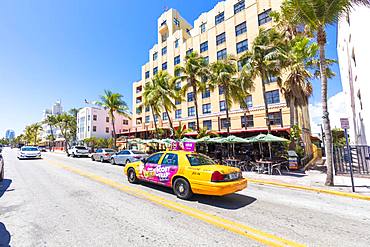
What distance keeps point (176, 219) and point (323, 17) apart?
34.5ft

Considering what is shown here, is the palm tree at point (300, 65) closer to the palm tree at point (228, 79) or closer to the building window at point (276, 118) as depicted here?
the palm tree at point (228, 79)

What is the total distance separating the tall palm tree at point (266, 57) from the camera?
49.2 ft

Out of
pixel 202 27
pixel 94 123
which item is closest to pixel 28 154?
pixel 94 123

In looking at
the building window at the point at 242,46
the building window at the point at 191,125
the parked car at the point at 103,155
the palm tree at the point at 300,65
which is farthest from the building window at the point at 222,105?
the parked car at the point at 103,155

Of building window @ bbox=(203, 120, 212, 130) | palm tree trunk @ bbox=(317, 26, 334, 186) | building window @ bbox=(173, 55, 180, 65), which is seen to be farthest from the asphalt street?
building window @ bbox=(173, 55, 180, 65)

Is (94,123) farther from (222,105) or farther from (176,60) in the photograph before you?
(222,105)

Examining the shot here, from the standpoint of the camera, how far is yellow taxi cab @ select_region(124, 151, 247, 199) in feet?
19.1

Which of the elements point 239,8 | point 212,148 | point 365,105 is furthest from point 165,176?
point 239,8

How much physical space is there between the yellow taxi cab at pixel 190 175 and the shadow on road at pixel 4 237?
14.0 ft

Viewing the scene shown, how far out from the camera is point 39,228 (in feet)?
14.0

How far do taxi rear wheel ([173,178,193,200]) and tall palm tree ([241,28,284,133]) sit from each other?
11459mm

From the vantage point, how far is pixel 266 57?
593 inches

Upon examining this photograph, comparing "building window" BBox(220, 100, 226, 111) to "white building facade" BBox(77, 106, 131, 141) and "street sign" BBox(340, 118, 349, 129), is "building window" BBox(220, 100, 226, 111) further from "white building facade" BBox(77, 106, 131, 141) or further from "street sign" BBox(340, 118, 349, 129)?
"white building facade" BBox(77, 106, 131, 141)

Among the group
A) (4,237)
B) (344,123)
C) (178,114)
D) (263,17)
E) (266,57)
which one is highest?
(263,17)
